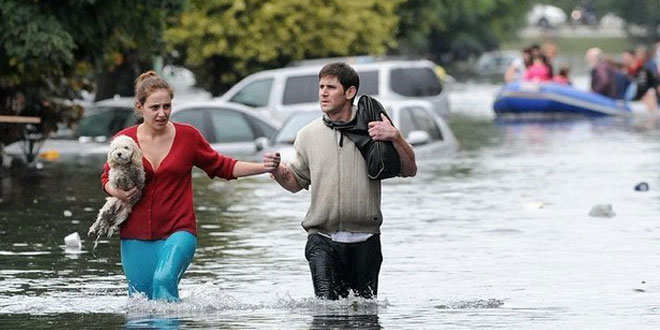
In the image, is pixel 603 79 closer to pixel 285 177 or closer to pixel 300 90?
pixel 300 90

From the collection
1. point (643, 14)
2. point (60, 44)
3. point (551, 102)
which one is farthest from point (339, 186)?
point (643, 14)

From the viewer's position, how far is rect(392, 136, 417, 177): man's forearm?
10.8 meters

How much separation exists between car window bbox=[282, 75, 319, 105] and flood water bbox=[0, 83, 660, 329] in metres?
5.84

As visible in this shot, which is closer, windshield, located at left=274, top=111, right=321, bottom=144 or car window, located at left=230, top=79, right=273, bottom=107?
windshield, located at left=274, top=111, right=321, bottom=144

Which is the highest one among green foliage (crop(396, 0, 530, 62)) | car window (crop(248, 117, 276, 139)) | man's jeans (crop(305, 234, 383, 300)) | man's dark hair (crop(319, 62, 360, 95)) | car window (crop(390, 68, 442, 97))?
man's dark hair (crop(319, 62, 360, 95))

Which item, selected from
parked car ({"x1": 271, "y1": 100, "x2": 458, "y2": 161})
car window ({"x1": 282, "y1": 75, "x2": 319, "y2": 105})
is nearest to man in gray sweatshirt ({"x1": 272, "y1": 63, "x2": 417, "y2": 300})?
parked car ({"x1": 271, "y1": 100, "x2": 458, "y2": 161})

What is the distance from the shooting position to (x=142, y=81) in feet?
36.2

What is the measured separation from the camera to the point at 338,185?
10844 mm

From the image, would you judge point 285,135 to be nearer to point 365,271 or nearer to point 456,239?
point 456,239

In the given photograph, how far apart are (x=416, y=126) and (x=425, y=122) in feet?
1.48

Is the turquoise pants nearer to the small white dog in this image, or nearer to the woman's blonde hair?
the small white dog

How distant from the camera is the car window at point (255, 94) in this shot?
3375 cm

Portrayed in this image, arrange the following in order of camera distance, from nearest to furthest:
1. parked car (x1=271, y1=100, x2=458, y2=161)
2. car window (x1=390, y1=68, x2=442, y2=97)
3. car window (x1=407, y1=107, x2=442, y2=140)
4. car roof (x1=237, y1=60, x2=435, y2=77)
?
parked car (x1=271, y1=100, x2=458, y2=161) → car window (x1=407, y1=107, x2=442, y2=140) → car roof (x1=237, y1=60, x2=435, y2=77) → car window (x1=390, y1=68, x2=442, y2=97)

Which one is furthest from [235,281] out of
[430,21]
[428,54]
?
[428,54]
